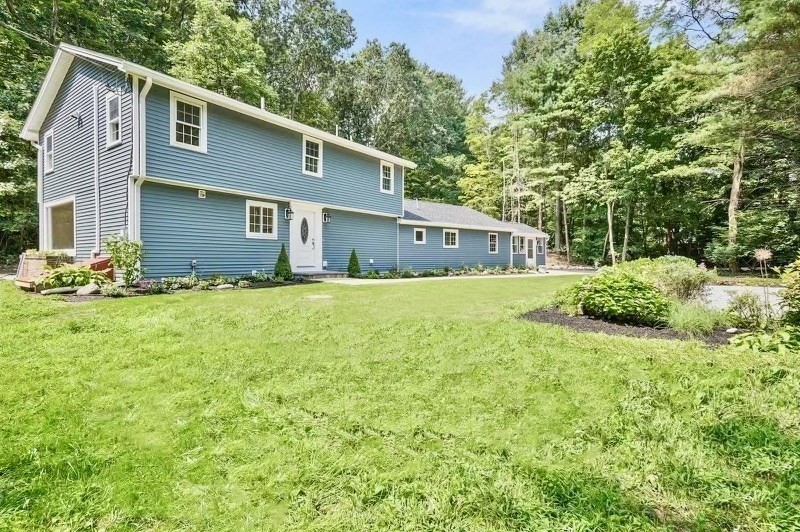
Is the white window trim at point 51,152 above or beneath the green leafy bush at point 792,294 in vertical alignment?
above

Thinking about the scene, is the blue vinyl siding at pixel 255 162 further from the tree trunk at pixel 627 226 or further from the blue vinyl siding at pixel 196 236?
the tree trunk at pixel 627 226

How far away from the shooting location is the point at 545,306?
22.0 ft

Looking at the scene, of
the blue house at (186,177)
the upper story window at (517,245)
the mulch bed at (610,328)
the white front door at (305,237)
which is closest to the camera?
the mulch bed at (610,328)

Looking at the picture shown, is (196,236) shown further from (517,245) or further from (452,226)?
(517,245)

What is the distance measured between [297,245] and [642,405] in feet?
37.4

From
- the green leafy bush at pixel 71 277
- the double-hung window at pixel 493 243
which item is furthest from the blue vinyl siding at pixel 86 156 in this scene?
the double-hung window at pixel 493 243

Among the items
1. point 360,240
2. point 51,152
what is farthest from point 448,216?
point 51,152

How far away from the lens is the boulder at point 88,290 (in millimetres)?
7514

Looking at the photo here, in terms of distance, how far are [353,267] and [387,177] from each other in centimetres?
464

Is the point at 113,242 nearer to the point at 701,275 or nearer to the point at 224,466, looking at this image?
the point at 224,466

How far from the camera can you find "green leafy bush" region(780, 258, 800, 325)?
13.4ft

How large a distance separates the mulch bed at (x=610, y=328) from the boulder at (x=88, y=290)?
799 cm

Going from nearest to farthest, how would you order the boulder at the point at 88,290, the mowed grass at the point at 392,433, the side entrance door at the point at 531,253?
1. the mowed grass at the point at 392,433
2. the boulder at the point at 88,290
3. the side entrance door at the point at 531,253

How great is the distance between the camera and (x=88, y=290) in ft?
24.8
